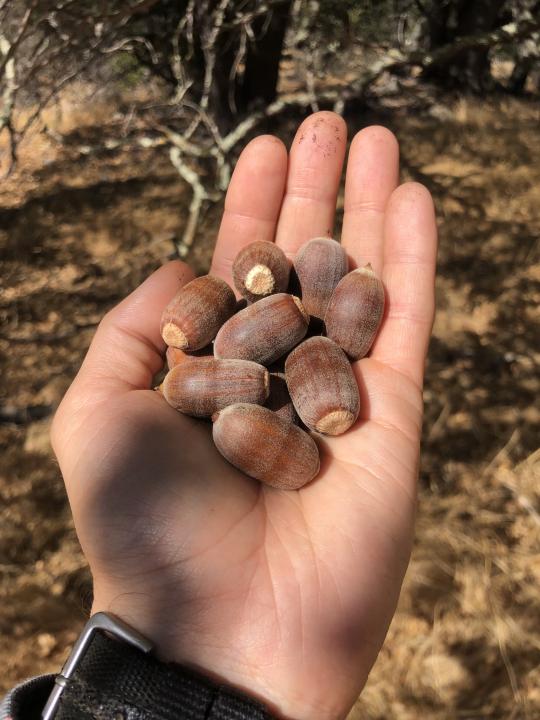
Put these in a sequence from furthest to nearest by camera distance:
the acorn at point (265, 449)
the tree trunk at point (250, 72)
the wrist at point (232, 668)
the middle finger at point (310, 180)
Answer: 1. the tree trunk at point (250, 72)
2. the middle finger at point (310, 180)
3. the acorn at point (265, 449)
4. the wrist at point (232, 668)

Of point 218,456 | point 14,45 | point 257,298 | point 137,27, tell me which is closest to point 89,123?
point 137,27

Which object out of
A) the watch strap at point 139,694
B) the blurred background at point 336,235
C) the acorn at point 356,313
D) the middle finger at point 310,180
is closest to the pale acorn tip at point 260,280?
the acorn at point 356,313

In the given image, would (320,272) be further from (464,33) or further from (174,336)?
(464,33)

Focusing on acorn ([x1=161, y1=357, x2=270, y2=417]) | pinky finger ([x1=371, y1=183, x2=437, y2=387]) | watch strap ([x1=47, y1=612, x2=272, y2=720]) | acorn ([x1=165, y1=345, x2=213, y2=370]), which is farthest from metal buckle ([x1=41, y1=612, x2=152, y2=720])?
pinky finger ([x1=371, y1=183, x2=437, y2=387])

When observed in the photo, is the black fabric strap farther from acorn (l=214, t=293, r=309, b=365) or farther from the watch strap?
acorn (l=214, t=293, r=309, b=365)

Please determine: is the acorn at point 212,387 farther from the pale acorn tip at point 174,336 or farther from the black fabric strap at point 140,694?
the black fabric strap at point 140,694

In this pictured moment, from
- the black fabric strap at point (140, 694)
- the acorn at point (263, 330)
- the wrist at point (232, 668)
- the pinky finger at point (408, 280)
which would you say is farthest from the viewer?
the pinky finger at point (408, 280)

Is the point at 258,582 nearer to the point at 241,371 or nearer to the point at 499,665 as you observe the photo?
the point at 241,371

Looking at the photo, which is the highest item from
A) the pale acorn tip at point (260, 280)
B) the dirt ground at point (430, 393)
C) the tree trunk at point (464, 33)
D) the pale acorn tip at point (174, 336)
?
the pale acorn tip at point (260, 280)
